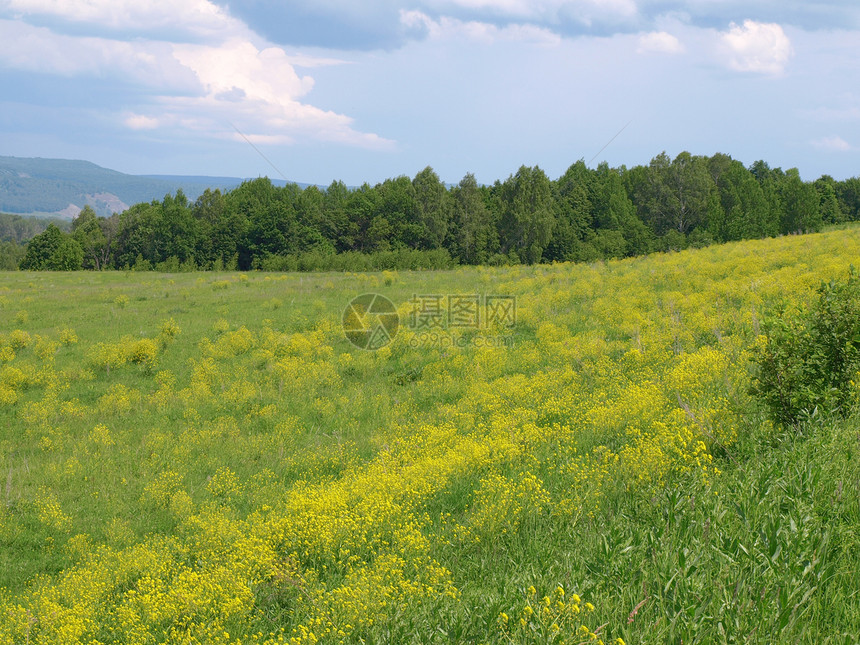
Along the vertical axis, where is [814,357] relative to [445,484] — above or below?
above

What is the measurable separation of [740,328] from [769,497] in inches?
291

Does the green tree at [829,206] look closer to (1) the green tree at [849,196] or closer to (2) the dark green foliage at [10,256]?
(1) the green tree at [849,196]

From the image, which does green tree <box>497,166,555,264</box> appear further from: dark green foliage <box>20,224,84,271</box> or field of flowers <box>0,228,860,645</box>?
dark green foliage <box>20,224,84,271</box>

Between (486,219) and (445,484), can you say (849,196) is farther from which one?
(445,484)

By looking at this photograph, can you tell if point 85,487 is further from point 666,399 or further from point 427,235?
point 427,235

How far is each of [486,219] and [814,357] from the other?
55.1 meters

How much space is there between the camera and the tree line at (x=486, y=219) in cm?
5681

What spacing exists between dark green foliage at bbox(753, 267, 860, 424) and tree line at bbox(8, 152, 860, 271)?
4625cm

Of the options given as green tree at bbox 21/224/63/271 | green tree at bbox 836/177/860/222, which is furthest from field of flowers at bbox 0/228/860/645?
green tree at bbox 836/177/860/222

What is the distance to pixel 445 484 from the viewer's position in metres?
6.67

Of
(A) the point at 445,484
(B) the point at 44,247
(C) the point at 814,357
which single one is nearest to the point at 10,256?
(B) the point at 44,247

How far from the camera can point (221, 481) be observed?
8.92 metres

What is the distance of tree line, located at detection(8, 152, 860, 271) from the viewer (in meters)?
56.8

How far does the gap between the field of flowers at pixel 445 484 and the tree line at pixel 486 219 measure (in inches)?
1458
